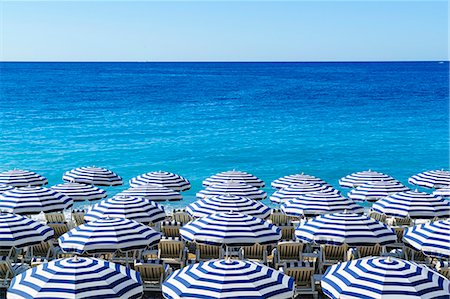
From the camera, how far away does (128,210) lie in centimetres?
1330

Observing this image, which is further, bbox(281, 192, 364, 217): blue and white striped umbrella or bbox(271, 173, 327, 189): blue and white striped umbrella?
bbox(271, 173, 327, 189): blue and white striped umbrella

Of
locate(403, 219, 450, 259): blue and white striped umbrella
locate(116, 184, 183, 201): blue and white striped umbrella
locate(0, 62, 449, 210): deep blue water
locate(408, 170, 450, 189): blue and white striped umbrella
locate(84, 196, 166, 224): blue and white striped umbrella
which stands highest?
locate(84, 196, 166, 224): blue and white striped umbrella

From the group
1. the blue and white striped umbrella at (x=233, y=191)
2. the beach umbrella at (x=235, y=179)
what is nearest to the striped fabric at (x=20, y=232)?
the blue and white striped umbrella at (x=233, y=191)

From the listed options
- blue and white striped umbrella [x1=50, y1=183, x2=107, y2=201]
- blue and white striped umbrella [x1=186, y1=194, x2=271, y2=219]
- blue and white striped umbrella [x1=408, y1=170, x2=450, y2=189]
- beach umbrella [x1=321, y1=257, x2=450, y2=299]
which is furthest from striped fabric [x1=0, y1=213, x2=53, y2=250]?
blue and white striped umbrella [x1=408, y1=170, x2=450, y2=189]

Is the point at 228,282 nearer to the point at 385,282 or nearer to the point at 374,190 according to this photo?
the point at 385,282

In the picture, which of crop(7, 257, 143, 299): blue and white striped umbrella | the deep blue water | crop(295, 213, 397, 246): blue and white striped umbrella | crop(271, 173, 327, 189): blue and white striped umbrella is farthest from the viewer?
the deep blue water

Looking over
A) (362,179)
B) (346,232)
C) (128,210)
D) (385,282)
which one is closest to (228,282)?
(385,282)

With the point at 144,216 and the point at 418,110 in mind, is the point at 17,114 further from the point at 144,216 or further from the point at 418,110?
the point at 144,216

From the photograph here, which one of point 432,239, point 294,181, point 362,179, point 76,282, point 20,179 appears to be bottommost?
point 362,179

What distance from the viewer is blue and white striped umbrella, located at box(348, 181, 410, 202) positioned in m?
16.5

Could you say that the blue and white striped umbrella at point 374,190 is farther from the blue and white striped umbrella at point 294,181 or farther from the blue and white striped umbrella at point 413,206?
the blue and white striped umbrella at point 413,206

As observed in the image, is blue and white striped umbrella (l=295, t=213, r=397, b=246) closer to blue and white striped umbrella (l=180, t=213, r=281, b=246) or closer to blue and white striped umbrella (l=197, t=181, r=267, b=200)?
blue and white striped umbrella (l=180, t=213, r=281, b=246)

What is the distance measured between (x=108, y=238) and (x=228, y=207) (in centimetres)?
350

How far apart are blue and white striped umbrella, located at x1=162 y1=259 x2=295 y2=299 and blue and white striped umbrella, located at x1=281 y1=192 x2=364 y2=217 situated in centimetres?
529
